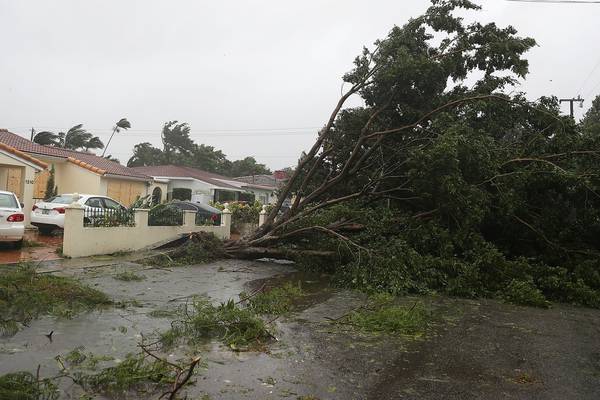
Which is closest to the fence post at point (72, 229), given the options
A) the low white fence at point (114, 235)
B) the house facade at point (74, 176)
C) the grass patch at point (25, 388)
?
the low white fence at point (114, 235)

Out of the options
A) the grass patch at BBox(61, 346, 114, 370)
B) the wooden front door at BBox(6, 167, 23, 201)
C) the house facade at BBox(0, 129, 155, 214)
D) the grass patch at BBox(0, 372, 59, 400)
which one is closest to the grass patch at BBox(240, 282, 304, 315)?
the grass patch at BBox(61, 346, 114, 370)

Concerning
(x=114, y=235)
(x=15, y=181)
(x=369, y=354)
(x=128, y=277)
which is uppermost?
(x=15, y=181)

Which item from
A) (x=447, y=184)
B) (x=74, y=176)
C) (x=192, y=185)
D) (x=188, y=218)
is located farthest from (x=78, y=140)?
(x=447, y=184)

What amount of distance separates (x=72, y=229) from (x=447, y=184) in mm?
8281

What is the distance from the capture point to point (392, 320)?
6.30 metres

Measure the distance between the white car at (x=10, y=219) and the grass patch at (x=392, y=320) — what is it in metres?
7.93

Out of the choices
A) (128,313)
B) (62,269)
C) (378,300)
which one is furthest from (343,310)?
(62,269)

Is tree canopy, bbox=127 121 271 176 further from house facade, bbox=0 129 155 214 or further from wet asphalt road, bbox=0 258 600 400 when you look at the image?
wet asphalt road, bbox=0 258 600 400

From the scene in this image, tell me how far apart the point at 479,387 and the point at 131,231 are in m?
10.7

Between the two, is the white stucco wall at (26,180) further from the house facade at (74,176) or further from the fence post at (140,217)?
the fence post at (140,217)

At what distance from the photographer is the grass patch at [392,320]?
243 inches

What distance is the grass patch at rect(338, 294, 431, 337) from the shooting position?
20.3 feet

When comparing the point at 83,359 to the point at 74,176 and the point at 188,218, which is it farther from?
the point at 74,176

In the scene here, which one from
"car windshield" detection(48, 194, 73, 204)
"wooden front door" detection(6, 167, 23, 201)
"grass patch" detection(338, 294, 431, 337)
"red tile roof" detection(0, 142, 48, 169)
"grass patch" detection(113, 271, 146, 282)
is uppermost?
"red tile roof" detection(0, 142, 48, 169)
